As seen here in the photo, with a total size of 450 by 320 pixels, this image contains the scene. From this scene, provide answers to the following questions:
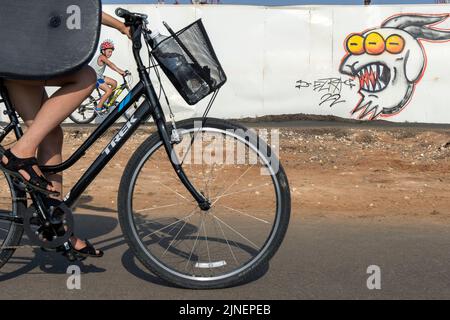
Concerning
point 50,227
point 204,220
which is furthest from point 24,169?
Result: point 204,220

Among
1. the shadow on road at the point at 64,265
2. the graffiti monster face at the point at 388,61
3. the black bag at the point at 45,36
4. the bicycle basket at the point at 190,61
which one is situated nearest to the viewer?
the black bag at the point at 45,36

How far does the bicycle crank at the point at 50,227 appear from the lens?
3422 millimetres

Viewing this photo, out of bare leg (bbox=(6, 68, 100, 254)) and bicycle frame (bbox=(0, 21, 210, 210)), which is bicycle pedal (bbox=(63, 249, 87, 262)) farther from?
bicycle frame (bbox=(0, 21, 210, 210))

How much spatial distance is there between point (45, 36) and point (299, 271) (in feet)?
7.01

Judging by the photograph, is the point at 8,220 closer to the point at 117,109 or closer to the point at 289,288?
the point at 117,109

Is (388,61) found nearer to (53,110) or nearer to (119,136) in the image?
(119,136)

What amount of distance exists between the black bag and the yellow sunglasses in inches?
440

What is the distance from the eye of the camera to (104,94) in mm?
13172

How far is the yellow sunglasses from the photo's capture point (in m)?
13.5

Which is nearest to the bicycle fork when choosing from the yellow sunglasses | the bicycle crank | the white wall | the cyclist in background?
the bicycle crank

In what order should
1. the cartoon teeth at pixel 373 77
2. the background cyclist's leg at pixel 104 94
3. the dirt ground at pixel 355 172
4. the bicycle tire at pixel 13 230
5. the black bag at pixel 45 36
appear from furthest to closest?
the cartoon teeth at pixel 373 77 < the background cyclist's leg at pixel 104 94 < the dirt ground at pixel 355 172 < the bicycle tire at pixel 13 230 < the black bag at pixel 45 36

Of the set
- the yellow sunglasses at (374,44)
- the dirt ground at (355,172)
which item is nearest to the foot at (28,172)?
the dirt ground at (355,172)

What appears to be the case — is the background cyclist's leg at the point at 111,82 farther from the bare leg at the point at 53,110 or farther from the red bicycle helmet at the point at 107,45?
the bare leg at the point at 53,110

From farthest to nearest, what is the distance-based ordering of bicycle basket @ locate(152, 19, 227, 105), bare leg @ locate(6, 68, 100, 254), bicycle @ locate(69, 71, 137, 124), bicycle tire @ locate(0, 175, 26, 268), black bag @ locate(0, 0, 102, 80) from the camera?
bicycle @ locate(69, 71, 137, 124) < bicycle tire @ locate(0, 175, 26, 268) < bare leg @ locate(6, 68, 100, 254) < bicycle basket @ locate(152, 19, 227, 105) < black bag @ locate(0, 0, 102, 80)
